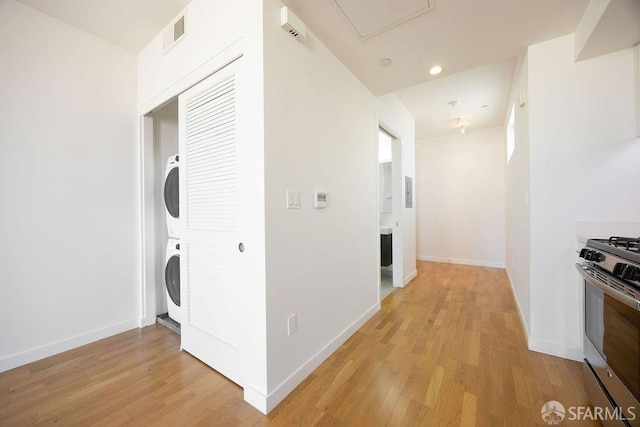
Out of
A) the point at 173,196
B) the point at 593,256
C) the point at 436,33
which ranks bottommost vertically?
the point at 593,256

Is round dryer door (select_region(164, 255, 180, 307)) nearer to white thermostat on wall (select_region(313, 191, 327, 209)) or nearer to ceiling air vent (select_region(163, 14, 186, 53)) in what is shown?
white thermostat on wall (select_region(313, 191, 327, 209))

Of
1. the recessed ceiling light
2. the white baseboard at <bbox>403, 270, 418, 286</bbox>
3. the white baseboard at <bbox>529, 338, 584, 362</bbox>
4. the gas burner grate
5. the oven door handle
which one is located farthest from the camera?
the white baseboard at <bbox>403, 270, 418, 286</bbox>

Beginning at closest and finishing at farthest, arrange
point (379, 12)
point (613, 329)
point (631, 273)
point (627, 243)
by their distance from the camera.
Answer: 1. point (631, 273)
2. point (613, 329)
3. point (627, 243)
4. point (379, 12)

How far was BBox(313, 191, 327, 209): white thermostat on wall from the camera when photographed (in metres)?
1.81

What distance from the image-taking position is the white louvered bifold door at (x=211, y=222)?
1637 millimetres

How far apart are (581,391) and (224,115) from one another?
9.64 feet

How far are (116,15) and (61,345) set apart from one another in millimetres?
2741

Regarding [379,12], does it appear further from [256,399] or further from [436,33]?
[256,399]

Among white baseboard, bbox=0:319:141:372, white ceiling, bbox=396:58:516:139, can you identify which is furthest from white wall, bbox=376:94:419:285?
white baseboard, bbox=0:319:141:372

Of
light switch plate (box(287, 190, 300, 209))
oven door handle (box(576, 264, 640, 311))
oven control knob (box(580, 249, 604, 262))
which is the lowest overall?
oven door handle (box(576, 264, 640, 311))

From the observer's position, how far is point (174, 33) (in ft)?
6.45

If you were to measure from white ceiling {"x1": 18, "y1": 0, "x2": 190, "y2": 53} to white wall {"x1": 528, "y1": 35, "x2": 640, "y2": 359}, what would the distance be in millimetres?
2943

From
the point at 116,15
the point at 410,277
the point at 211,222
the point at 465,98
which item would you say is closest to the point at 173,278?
the point at 211,222

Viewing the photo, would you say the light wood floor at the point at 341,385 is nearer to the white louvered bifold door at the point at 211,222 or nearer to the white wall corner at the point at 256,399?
the white wall corner at the point at 256,399
